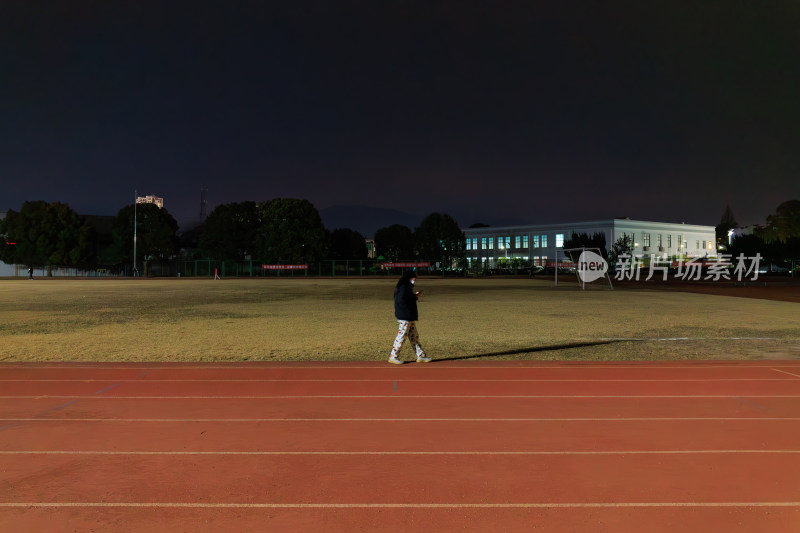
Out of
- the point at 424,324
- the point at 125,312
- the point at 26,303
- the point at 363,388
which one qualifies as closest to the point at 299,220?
the point at 26,303

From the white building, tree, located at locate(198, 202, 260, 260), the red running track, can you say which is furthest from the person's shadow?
the white building

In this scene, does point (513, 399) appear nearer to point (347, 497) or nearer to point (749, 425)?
point (749, 425)

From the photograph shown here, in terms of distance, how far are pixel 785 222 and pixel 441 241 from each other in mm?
58790

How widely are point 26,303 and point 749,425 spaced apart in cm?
3010

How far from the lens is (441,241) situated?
98312 millimetres

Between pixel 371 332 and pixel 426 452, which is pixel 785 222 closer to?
pixel 371 332

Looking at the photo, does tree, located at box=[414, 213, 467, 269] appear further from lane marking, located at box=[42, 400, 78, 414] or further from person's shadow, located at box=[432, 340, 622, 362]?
lane marking, located at box=[42, 400, 78, 414]

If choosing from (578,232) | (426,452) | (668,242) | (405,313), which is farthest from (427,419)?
(668,242)

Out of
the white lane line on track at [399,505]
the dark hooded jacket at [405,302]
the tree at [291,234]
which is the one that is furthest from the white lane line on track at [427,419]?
the tree at [291,234]

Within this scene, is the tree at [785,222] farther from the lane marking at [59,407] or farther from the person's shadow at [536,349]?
the lane marking at [59,407]

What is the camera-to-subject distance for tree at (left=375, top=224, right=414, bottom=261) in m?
103

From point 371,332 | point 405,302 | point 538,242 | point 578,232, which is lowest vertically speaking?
point 371,332

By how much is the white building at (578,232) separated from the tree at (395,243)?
1256cm

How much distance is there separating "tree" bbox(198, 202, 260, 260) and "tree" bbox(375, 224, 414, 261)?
28.2 meters
